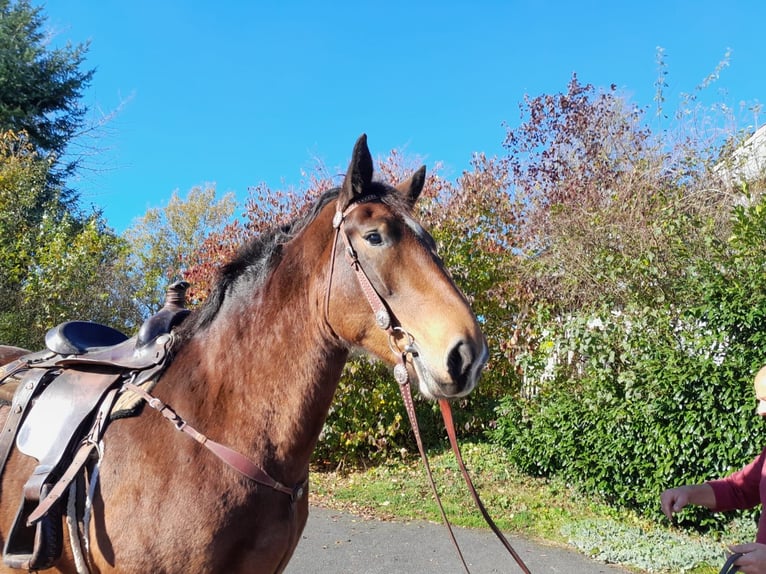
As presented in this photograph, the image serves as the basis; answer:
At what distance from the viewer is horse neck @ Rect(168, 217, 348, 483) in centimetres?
193

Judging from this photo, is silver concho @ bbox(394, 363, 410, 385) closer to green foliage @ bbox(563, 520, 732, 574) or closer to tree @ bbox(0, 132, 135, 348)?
green foliage @ bbox(563, 520, 732, 574)

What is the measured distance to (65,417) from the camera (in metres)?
2.07

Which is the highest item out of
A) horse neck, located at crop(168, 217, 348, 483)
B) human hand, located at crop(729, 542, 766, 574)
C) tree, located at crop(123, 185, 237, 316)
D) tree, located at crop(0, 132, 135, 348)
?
tree, located at crop(123, 185, 237, 316)

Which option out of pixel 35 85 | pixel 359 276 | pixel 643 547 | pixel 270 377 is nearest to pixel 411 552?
pixel 643 547

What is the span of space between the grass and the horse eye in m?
4.85

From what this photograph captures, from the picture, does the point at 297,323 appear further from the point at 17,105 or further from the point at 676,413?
the point at 17,105

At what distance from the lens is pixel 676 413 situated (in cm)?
563

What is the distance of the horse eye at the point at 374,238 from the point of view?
75.1 inches

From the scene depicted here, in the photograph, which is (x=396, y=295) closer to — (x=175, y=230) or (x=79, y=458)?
(x=79, y=458)

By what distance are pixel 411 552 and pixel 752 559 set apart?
4124 mm

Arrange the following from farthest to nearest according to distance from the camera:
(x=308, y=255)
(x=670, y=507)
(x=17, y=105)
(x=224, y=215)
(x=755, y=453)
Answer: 1. (x=224, y=215)
2. (x=17, y=105)
3. (x=755, y=453)
4. (x=670, y=507)
5. (x=308, y=255)

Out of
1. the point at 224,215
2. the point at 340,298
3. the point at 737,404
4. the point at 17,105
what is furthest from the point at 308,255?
the point at 224,215

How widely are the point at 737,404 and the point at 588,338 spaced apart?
5.68 ft

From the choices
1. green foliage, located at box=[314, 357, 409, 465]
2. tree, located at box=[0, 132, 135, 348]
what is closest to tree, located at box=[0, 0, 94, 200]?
tree, located at box=[0, 132, 135, 348]
